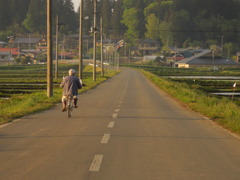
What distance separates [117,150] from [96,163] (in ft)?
4.94

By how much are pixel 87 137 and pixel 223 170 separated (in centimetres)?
459

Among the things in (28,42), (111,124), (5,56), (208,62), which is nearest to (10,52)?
(5,56)

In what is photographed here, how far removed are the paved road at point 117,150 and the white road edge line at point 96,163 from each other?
2 centimetres

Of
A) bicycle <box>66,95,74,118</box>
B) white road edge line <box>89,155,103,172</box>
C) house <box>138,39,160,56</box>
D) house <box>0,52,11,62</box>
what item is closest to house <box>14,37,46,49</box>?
house <box>0,52,11,62</box>

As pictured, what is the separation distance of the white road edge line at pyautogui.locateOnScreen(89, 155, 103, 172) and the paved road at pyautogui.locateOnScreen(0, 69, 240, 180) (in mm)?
18

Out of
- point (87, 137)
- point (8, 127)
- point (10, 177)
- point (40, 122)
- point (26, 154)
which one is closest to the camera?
point (10, 177)

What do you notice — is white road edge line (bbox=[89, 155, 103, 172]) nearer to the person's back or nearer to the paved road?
the paved road

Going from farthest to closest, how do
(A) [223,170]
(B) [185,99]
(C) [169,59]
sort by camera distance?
(C) [169,59] → (B) [185,99] → (A) [223,170]

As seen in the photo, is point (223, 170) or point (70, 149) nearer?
point (223, 170)

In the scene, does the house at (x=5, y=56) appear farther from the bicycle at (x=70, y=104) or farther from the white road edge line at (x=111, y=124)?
the white road edge line at (x=111, y=124)

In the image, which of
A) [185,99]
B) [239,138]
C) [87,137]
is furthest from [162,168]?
[185,99]

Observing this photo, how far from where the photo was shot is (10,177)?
7398mm

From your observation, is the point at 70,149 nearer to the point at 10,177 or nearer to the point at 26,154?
the point at 26,154

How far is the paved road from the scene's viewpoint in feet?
25.6
